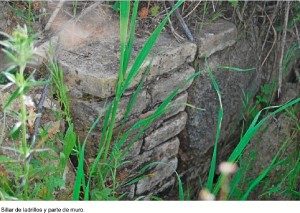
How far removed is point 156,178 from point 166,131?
0.86ft

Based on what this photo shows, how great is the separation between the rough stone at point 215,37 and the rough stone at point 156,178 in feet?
1.90

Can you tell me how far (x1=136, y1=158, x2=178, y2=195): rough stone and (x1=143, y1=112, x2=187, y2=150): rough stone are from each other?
0.47 ft

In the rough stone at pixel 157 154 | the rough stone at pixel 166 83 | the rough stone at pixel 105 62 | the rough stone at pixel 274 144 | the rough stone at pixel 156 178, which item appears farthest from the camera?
the rough stone at pixel 274 144

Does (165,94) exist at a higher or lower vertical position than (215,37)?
lower

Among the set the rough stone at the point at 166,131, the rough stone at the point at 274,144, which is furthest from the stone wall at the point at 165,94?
the rough stone at the point at 274,144

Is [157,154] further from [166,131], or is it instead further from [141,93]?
[141,93]

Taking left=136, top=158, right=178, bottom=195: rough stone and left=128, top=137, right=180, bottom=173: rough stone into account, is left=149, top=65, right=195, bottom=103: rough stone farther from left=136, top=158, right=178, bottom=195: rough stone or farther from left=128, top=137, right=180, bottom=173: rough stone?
left=136, top=158, right=178, bottom=195: rough stone

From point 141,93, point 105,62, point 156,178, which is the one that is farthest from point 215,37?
point 156,178

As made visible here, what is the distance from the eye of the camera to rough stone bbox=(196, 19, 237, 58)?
9.07 feet

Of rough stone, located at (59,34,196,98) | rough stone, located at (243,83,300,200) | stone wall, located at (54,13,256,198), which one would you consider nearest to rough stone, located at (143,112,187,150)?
stone wall, located at (54,13,256,198)

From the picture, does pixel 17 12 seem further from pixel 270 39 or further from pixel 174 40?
pixel 270 39

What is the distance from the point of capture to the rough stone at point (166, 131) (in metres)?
2.74

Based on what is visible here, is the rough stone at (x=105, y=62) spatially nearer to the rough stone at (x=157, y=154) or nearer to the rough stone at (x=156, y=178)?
the rough stone at (x=157, y=154)

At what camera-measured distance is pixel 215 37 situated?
2.80 metres
